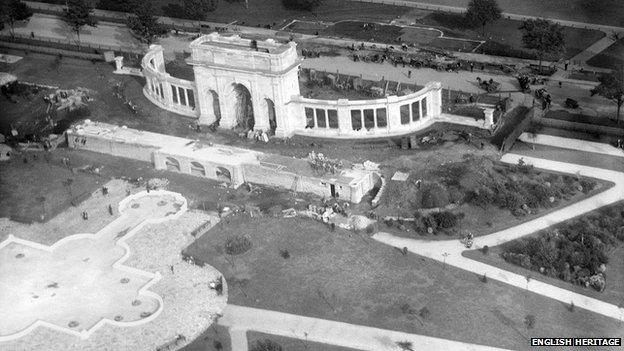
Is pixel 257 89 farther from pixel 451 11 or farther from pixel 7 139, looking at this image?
pixel 451 11

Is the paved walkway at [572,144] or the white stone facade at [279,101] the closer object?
the paved walkway at [572,144]

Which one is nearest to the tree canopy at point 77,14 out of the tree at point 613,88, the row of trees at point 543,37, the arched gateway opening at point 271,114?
the arched gateway opening at point 271,114

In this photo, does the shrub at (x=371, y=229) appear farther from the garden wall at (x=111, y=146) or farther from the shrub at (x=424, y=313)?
the garden wall at (x=111, y=146)

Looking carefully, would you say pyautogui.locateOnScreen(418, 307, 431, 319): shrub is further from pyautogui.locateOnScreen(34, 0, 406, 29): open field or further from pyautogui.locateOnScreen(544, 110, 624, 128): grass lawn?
pyautogui.locateOnScreen(34, 0, 406, 29): open field

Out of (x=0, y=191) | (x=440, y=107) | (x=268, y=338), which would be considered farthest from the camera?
(x=440, y=107)

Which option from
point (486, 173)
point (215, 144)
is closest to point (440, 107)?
point (486, 173)

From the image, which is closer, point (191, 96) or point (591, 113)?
point (591, 113)
